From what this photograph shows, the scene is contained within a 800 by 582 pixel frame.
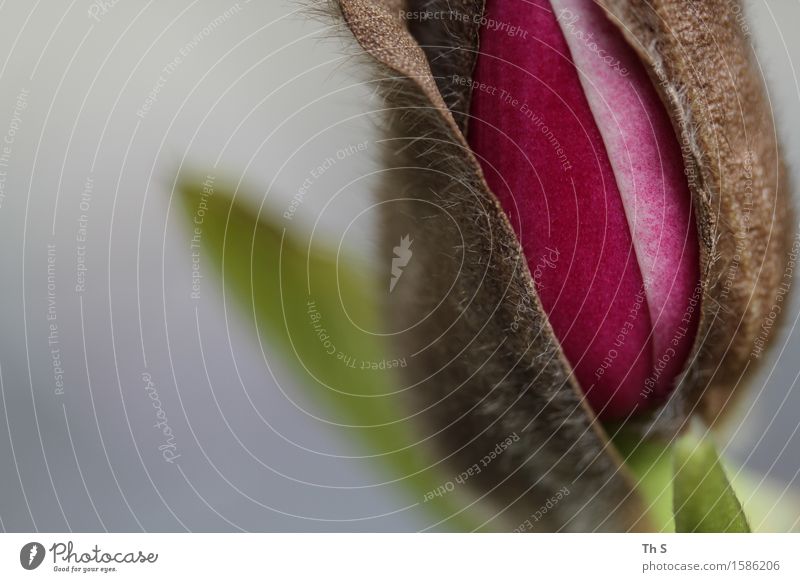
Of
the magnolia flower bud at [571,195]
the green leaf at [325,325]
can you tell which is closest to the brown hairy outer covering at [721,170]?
the magnolia flower bud at [571,195]

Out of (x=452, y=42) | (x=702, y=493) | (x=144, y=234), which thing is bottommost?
(x=702, y=493)

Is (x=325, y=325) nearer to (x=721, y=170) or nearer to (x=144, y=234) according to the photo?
(x=144, y=234)

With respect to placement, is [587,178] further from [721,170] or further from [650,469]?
[650,469]

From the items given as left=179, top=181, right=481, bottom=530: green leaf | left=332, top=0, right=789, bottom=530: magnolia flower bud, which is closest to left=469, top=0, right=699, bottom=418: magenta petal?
left=332, top=0, right=789, bottom=530: magnolia flower bud

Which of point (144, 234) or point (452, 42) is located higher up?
point (452, 42)

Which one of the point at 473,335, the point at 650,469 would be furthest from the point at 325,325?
the point at 650,469
